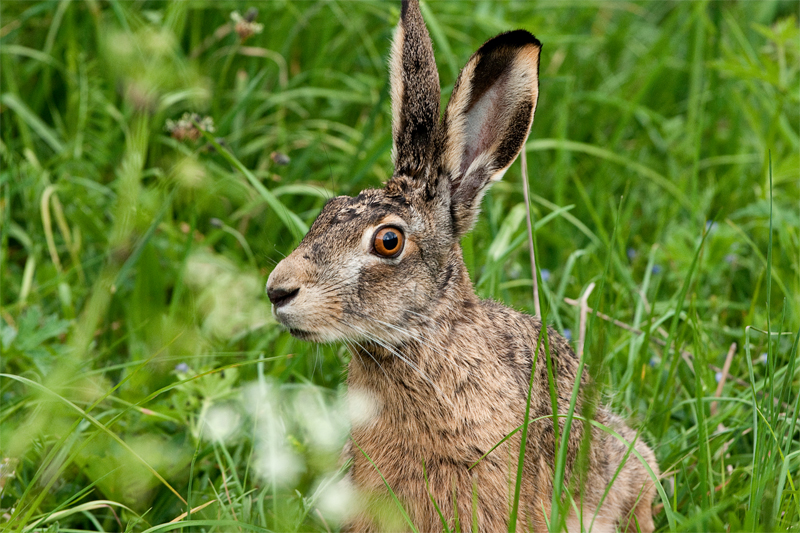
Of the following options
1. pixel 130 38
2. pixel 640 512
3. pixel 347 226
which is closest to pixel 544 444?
pixel 640 512

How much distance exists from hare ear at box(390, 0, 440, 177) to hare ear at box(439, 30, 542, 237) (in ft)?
0.32

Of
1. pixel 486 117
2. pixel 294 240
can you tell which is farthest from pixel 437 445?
pixel 294 240

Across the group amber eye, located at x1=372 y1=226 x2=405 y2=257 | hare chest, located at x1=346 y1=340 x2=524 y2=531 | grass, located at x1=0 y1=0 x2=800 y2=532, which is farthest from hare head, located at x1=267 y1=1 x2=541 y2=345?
grass, located at x1=0 y1=0 x2=800 y2=532

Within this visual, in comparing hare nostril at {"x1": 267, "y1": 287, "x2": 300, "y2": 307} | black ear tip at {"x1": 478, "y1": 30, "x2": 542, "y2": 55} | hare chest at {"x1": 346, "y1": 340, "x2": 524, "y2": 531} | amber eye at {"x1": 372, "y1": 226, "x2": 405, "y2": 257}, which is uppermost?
black ear tip at {"x1": 478, "y1": 30, "x2": 542, "y2": 55}

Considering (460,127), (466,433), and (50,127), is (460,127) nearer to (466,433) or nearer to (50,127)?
(466,433)

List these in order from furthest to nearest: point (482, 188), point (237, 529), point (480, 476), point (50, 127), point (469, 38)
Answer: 1. point (469, 38)
2. point (50, 127)
3. point (482, 188)
4. point (480, 476)
5. point (237, 529)

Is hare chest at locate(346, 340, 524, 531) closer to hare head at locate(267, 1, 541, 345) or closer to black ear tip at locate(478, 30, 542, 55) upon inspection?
hare head at locate(267, 1, 541, 345)

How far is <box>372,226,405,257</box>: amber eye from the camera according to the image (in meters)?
3.19

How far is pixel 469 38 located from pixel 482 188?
2767mm

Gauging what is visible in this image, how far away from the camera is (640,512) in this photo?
354 centimetres

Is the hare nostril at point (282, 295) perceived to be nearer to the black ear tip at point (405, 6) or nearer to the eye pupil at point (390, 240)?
the eye pupil at point (390, 240)

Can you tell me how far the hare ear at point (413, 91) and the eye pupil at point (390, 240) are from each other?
32cm

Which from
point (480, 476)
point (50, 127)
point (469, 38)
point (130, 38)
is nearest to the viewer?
point (480, 476)

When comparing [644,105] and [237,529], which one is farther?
[644,105]
